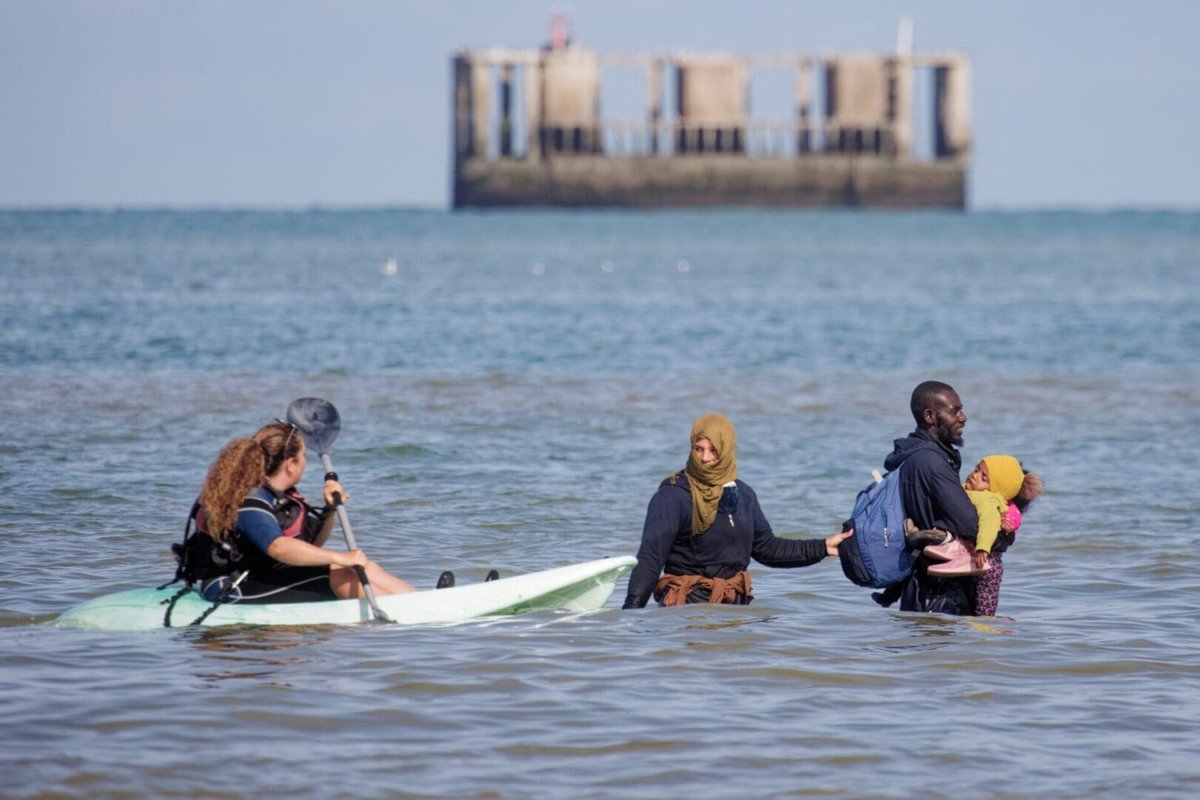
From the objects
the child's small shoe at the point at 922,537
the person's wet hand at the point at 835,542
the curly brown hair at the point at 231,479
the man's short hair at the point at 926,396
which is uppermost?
the man's short hair at the point at 926,396

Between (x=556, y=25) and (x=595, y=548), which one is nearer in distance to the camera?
(x=595, y=548)

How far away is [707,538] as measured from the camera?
25.5 ft

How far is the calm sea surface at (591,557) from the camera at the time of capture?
636 cm

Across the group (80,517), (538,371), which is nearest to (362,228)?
(538,371)

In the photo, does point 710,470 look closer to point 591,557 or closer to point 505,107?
point 591,557

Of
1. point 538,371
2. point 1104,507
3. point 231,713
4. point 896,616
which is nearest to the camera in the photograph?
point 231,713

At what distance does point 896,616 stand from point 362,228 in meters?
91.3

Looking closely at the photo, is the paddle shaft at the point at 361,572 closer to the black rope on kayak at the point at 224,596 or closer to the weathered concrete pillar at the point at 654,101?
the black rope on kayak at the point at 224,596

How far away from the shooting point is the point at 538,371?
22.5 metres

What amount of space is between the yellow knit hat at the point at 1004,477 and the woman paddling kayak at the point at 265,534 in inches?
110

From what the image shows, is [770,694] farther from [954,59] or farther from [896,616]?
[954,59]

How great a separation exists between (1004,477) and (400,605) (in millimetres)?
2864

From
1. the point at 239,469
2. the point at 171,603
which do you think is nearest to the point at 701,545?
the point at 239,469

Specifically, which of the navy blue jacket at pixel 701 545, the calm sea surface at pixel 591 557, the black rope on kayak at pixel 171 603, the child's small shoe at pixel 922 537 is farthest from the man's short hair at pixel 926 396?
the black rope on kayak at pixel 171 603
